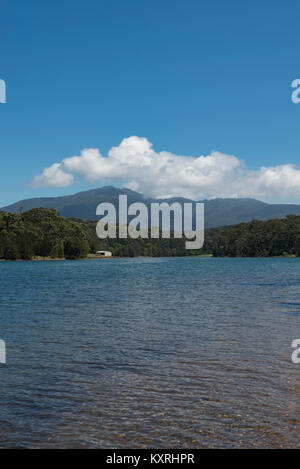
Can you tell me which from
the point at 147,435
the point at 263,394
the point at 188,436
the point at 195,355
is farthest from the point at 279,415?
Result: the point at 195,355

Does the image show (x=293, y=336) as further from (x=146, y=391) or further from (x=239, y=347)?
(x=146, y=391)

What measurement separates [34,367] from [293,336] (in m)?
13.8

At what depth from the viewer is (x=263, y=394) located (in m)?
14.7

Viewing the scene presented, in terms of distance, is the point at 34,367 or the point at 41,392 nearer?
the point at 41,392

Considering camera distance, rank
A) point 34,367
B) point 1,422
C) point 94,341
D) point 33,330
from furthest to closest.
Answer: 1. point 33,330
2. point 94,341
3. point 34,367
4. point 1,422
